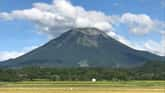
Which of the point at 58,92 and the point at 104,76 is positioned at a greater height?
the point at 104,76

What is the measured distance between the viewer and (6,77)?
14362 centimetres

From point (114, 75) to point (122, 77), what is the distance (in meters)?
7.87

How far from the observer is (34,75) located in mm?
159375

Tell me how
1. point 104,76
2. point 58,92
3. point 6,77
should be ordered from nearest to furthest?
point 58,92
point 6,77
point 104,76

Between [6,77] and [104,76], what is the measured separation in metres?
31.8

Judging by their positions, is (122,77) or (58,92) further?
(122,77)

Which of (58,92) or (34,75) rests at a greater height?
(34,75)

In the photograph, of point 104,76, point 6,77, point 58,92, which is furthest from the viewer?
point 104,76

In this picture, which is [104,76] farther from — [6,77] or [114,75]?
[6,77]

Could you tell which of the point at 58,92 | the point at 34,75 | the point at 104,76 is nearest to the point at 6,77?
the point at 34,75

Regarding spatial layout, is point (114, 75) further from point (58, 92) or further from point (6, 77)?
point (58, 92)

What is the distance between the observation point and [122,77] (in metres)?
148

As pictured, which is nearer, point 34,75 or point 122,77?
point 122,77

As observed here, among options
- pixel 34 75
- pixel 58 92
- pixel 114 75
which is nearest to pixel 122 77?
pixel 114 75
